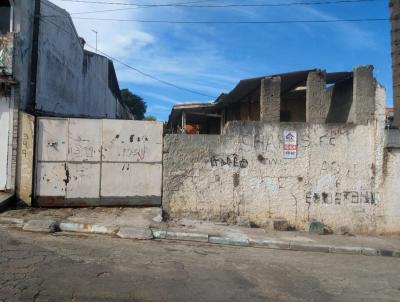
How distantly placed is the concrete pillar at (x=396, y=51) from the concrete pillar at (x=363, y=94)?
2326mm

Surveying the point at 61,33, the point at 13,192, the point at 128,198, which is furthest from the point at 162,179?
the point at 61,33

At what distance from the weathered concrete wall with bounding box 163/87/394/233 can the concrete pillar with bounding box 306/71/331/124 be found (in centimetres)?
28

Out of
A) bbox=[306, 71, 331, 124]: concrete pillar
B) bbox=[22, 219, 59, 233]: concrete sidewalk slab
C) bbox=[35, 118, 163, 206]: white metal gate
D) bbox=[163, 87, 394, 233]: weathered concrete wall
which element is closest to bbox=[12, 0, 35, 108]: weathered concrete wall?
bbox=[35, 118, 163, 206]: white metal gate

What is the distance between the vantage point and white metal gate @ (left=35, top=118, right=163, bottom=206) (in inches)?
438

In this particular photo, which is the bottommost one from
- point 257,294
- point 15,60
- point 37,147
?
point 257,294

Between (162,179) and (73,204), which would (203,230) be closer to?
(162,179)

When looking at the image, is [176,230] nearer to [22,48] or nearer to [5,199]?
[5,199]

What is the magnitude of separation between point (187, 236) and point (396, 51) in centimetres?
904

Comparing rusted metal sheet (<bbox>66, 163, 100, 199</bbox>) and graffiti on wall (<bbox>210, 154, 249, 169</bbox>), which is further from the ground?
graffiti on wall (<bbox>210, 154, 249, 169</bbox>)

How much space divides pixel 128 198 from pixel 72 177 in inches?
57.6

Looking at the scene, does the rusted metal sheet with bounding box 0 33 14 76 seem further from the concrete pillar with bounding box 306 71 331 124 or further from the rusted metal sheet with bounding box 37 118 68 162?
the concrete pillar with bounding box 306 71 331 124

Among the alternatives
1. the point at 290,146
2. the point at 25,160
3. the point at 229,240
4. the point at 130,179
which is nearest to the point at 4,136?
the point at 25,160

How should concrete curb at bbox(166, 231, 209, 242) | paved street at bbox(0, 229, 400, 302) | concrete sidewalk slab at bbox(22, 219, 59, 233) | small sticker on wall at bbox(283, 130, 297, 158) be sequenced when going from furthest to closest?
small sticker on wall at bbox(283, 130, 297, 158) → concrete curb at bbox(166, 231, 209, 242) → concrete sidewalk slab at bbox(22, 219, 59, 233) → paved street at bbox(0, 229, 400, 302)

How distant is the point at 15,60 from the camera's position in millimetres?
11312
